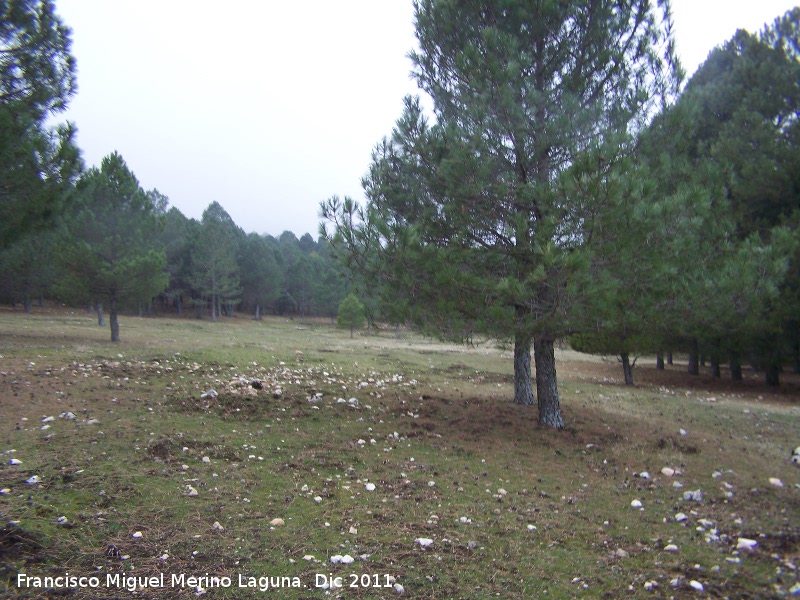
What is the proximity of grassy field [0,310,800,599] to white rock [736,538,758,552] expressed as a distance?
0.06 m

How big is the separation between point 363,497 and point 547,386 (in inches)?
185

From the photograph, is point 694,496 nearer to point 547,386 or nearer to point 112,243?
point 547,386

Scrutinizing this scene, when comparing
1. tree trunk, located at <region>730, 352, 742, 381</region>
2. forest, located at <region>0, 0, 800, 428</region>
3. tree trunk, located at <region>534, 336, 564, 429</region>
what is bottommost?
tree trunk, located at <region>730, 352, 742, 381</region>

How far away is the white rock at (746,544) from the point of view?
451cm

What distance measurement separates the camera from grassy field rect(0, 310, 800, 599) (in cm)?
370

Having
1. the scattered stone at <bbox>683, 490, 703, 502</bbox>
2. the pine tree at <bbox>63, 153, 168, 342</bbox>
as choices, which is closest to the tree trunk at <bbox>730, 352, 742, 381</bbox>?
the scattered stone at <bbox>683, 490, 703, 502</bbox>

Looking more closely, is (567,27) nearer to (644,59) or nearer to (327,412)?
(644,59)

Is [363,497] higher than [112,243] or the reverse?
the reverse

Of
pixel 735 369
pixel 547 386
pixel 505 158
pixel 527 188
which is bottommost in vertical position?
pixel 735 369

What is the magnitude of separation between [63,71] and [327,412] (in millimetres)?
8202

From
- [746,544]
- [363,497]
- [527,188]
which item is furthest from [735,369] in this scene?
[363,497]

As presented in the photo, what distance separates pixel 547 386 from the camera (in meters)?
8.89

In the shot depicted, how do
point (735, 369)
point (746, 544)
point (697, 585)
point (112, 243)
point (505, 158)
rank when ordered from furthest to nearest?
point (735, 369)
point (112, 243)
point (505, 158)
point (746, 544)
point (697, 585)

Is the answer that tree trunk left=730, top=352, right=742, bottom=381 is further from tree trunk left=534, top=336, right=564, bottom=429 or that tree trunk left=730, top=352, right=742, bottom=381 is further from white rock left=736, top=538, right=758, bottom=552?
white rock left=736, top=538, right=758, bottom=552
